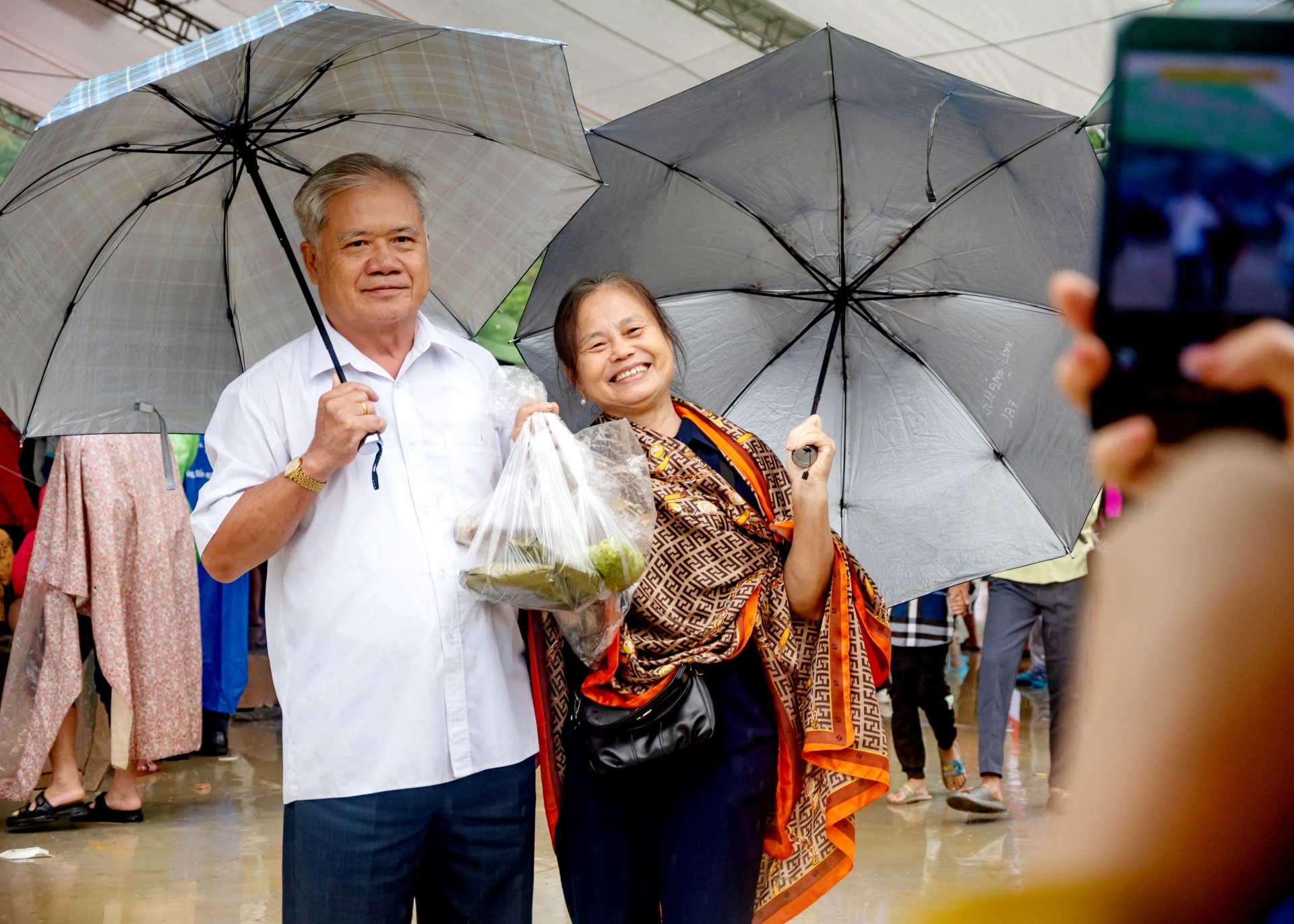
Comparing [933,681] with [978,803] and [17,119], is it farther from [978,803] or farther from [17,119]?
[17,119]

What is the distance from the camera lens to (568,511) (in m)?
2.18

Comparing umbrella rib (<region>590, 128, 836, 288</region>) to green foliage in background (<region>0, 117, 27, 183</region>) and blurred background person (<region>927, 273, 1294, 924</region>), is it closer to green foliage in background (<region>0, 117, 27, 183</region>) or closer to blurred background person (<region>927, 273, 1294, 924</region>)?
blurred background person (<region>927, 273, 1294, 924</region>)

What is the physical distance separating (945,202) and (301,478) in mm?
1574

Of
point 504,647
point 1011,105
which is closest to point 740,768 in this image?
point 504,647

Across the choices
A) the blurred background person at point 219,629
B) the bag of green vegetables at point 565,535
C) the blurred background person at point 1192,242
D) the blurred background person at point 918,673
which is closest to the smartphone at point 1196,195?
the blurred background person at point 1192,242

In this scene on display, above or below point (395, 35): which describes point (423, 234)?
below

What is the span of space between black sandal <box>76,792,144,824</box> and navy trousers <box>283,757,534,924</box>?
3512 mm

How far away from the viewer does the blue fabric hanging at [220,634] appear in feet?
21.2

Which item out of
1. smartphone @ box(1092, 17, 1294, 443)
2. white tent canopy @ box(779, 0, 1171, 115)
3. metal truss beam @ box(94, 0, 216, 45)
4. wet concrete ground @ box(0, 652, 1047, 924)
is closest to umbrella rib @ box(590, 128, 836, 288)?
wet concrete ground @ box(0, 652, 1047, 924)

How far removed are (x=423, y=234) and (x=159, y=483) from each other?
141 inches

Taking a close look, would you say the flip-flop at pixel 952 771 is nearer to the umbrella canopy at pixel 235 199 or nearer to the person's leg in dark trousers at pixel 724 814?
the person's leg in dark trousers at pixel 724 814

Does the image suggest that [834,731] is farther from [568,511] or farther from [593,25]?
[593,25]

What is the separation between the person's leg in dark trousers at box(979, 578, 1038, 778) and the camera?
19.1 feet

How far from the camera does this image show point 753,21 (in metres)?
5.99
